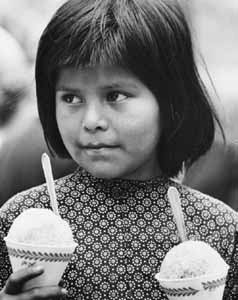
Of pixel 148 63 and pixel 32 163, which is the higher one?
pixel 148 63

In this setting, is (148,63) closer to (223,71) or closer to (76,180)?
(76,180)

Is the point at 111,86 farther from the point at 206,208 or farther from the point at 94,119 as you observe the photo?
the point at 206,208

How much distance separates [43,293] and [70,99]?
289mm

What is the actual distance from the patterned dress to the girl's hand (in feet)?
0.44

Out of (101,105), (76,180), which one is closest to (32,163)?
(76,180)

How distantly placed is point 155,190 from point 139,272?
5.3 inches

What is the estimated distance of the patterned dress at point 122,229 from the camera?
0.93m

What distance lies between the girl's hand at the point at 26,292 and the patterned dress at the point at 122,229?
13cm

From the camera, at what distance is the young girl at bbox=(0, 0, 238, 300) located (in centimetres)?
91

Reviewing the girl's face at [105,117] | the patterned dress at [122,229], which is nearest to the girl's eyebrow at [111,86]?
the girl's face at [105,117]

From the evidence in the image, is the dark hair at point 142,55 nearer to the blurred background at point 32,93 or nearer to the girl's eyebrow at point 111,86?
the girl's eyebrow at point 111,86

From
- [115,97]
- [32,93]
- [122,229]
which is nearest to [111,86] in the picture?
[115,97]

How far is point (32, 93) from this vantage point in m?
1.27

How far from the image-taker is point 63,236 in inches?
31.7
